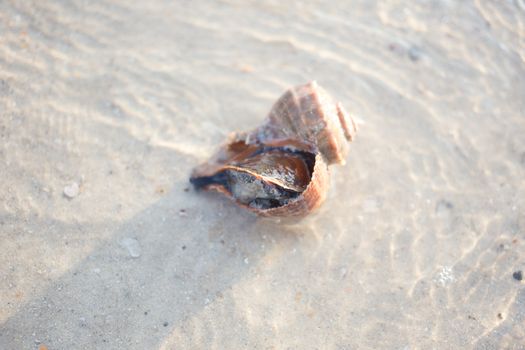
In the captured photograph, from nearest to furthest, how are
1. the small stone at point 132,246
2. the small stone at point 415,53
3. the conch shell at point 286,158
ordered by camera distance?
the conch shell at point 286,158, the small stone at point 132,246, the small stone at point 415,53

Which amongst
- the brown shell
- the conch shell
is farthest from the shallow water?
the brown shell

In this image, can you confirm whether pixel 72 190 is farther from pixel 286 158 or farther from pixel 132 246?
pixel 286 158

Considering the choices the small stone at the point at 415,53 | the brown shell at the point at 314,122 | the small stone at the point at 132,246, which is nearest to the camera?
the brown shell at the point at 314,122

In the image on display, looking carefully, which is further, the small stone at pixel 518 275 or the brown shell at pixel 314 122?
the small stone at pixel 518 275

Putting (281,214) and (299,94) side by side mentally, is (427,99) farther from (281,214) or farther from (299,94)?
(281,214)

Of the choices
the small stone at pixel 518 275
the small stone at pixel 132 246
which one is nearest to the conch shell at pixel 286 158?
the small stone at pixel 132 246

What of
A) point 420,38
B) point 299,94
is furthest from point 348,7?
point 299,94

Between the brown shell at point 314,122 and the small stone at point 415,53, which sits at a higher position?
the small stone at point 415,53

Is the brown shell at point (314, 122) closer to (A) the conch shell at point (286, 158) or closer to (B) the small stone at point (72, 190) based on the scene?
(A) the conch shell at point (286, 158)

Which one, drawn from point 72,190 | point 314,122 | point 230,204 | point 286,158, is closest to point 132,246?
point 72,190
